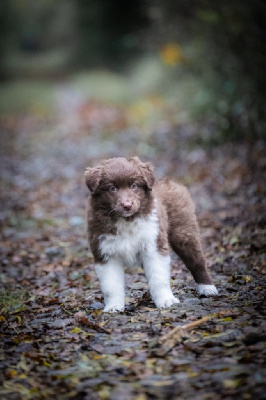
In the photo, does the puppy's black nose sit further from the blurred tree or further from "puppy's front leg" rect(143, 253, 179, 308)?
the blurred tree

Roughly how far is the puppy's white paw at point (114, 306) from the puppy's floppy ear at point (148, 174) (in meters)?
1.40

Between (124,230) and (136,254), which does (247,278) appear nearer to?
(136,254)

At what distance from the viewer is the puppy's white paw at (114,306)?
19.9ft

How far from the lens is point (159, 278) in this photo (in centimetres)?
601

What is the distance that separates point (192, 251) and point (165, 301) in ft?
2.88

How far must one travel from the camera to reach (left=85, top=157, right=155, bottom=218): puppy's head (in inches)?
233

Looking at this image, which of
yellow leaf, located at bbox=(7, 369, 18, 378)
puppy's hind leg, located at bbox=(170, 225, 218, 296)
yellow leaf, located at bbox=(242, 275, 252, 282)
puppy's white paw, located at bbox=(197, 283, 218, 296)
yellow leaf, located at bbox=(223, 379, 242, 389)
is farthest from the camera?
yellow leaf, located at bbox=(242, 275, 252, 282)

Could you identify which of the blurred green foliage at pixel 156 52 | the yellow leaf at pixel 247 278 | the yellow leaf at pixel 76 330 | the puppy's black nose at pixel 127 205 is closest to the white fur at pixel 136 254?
the puppy's black nose at pixel 127 205

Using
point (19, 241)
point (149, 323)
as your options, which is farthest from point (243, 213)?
point (149, 323)

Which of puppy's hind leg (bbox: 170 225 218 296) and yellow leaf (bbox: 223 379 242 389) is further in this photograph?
puppy's hind leg (bbox: 170 225 218 296)

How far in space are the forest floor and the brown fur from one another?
2.16 feet

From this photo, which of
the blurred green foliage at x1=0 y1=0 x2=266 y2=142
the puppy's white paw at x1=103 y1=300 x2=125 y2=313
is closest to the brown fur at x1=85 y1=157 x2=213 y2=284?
the puppy's white paw at x1=103 y1=300 x2=125 y2=313

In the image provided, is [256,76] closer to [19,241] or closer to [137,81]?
[19,241]

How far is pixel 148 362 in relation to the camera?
457cm
